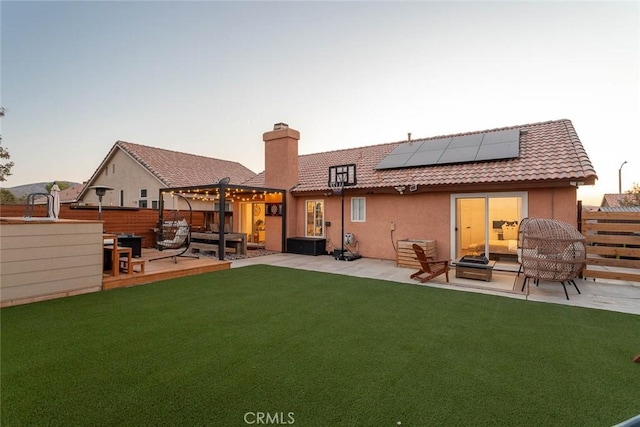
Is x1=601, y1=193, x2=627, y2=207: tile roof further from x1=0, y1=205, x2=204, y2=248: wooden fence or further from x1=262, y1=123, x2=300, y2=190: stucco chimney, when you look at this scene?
x1=0, y1=205, x2=204, y2=248: wooden fence

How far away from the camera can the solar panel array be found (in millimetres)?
9016

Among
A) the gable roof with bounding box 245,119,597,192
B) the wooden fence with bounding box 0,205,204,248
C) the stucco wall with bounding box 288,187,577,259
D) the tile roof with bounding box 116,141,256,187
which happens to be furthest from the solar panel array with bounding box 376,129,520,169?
the tile roof with bounding box 116,141,256,187

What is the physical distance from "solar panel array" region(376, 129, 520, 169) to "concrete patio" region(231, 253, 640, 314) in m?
3.48

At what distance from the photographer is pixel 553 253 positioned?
5617 millimetres

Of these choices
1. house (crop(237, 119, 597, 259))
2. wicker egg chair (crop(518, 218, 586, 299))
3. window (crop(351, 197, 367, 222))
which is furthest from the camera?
window (crop(351, 197, 367, 222))

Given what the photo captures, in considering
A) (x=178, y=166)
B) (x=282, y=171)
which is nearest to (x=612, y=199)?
(x=282, y=171)

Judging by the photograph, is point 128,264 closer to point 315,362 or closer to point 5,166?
point 315,362

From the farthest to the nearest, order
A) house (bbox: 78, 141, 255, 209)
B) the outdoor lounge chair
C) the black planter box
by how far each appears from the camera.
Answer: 1. house (bbox: 78, 141, 255, 209)
2. the black planter box
3. the outdoor lounge chair

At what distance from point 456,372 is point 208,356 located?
7.88ft

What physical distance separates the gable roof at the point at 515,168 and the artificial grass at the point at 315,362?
3902 millimetres

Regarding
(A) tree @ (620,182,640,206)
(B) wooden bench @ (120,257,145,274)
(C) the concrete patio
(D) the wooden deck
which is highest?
(A) tree @ (620,182,640,206)

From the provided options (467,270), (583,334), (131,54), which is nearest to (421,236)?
(467,270)

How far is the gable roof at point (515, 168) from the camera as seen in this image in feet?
24.0

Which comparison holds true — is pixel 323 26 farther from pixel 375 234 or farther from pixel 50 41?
pixel 50 41
